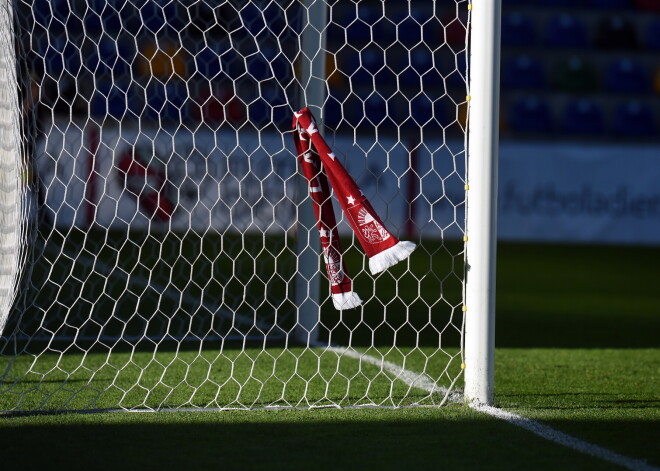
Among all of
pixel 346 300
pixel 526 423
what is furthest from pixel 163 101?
pixel 526 423

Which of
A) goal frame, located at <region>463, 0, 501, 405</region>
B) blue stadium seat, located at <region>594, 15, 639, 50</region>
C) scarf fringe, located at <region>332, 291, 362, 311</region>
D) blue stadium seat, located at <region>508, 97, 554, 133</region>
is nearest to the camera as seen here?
goal frame, located at <region>463, 0, 501, 405</region>

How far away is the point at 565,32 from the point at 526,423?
43.7 ft

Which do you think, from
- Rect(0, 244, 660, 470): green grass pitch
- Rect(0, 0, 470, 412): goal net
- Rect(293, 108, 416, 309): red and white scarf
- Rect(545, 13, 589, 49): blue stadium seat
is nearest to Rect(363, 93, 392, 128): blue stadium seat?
Rect(545, 13, 589, 49): blue stadium seat

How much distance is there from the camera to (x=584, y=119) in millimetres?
15023

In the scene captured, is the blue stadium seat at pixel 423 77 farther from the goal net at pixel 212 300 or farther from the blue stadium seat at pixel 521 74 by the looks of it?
the goal net at pixel 212 300

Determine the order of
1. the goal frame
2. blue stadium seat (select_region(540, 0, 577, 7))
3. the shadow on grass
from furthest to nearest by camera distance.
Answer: blue stadium seat (select_region(540, 0, 577, 7)), the goal frame, the shadow on grass

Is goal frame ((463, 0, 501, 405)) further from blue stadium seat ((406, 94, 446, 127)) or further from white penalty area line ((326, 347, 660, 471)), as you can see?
blue stadium seat ((406, 94, 446, 127))

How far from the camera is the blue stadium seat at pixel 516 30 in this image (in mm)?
15414

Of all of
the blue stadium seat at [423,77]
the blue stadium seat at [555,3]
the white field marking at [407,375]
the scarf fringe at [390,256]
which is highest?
the blue stadium seat at [555,3]

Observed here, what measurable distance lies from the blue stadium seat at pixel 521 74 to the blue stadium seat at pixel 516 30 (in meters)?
0.27

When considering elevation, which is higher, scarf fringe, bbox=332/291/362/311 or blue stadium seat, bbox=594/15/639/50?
blue stadium seat, bbox=594/15/639/50

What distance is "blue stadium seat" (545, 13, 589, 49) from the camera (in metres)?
15.5

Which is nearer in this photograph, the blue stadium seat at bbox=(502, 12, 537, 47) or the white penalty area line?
the white penalty area line

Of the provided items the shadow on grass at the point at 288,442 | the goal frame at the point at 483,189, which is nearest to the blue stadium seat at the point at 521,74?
the goal frame at the point at 483,189
